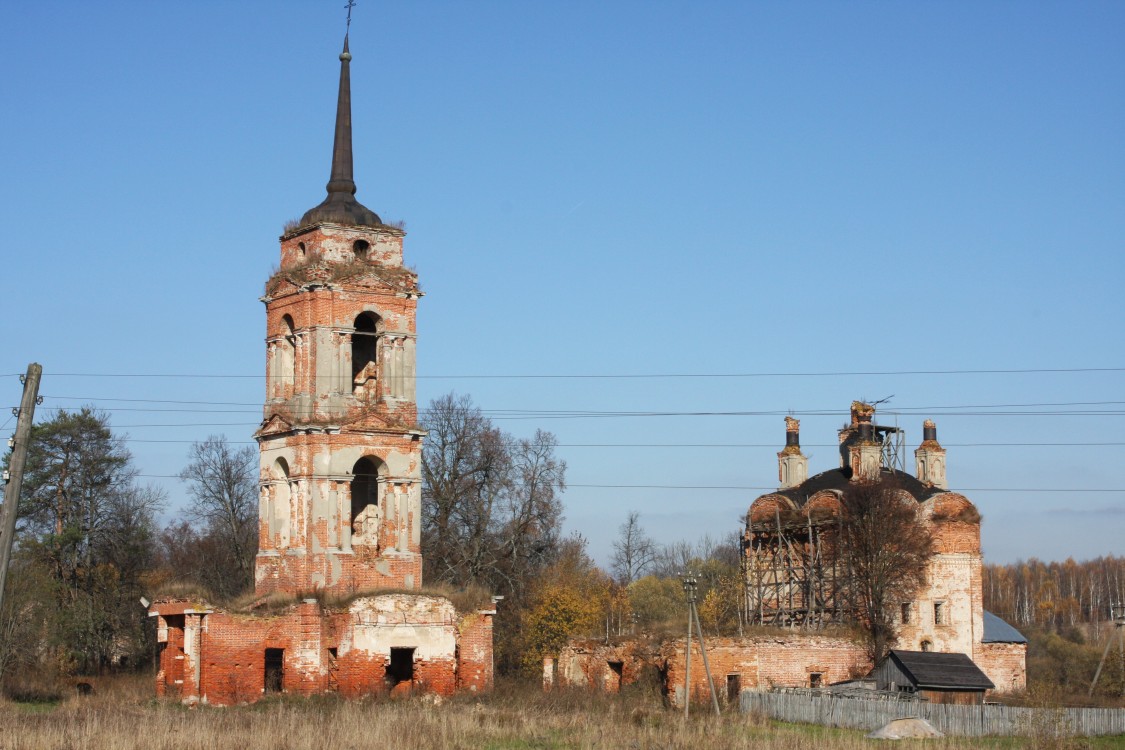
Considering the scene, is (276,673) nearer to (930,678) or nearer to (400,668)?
(400,668)

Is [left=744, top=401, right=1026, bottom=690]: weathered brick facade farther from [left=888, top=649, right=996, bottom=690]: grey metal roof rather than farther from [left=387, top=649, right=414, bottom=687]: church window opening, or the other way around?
[left=387, top=649, right=414, bottom=687]: church window opening

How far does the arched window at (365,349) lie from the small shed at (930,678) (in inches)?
539

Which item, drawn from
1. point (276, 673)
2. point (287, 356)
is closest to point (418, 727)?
point (276, 673)

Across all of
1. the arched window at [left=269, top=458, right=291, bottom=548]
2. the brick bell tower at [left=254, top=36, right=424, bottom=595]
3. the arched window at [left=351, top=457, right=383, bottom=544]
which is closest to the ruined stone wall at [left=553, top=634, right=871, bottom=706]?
the brick bell tower at [left=254, top=36, right=424, bottom=595]

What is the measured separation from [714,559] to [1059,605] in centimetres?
3804

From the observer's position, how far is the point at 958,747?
2403 cm

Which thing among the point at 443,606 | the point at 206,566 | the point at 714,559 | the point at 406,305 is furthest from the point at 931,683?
the point at 714,559

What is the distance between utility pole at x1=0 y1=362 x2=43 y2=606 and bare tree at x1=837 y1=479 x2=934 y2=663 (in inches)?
992

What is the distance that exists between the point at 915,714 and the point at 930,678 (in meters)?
6.18

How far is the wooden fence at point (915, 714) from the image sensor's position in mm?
27906

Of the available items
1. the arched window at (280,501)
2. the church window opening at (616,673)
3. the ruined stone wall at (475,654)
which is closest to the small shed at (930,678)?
the church window opening at (616,673)

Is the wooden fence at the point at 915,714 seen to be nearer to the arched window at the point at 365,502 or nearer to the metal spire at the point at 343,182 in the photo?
the arched window at the point at 365,502

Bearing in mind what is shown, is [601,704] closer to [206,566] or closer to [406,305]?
[406,305]

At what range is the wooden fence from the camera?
27.9 m
